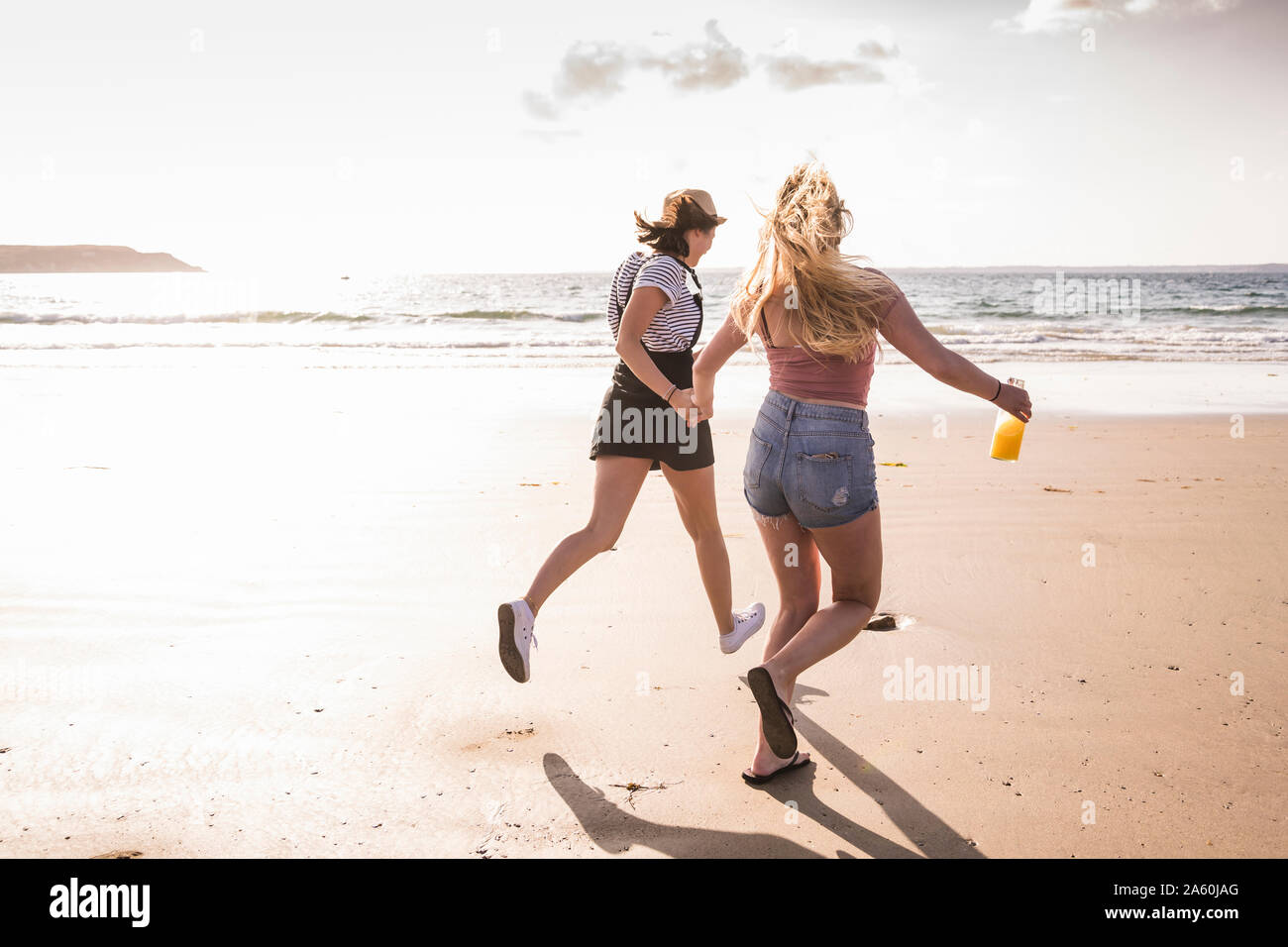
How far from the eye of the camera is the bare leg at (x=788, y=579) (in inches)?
106

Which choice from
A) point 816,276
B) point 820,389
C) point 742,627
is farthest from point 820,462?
point 742,627

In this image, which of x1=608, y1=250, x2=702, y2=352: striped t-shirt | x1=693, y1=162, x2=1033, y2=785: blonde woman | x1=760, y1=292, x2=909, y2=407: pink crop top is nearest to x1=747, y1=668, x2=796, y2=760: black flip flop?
x1=693, y1=162, x2=1033, y2=785: blonde woman

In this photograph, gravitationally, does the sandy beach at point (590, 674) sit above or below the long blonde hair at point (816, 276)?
below

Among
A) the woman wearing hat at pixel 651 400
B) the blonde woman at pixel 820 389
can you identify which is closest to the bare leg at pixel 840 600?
the blonde woman at pixel 820 389

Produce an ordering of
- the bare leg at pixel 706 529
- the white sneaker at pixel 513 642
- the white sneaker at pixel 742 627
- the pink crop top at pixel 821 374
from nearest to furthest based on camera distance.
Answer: the pink crop top at pixel 821 374 → the white sneaker at pixel 513 642 → the bare leg at pixel 706 529 → the white sneaker at pixel 742 627

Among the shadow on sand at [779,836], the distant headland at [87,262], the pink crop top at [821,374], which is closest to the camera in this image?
the shadow on sand at [779,836]

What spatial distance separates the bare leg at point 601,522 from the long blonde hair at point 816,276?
869 mm

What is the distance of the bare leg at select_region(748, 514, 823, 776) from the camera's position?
8.86 feet

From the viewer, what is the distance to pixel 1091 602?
417 cm

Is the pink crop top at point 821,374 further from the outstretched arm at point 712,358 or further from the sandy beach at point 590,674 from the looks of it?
the sandy beach at point 590,674

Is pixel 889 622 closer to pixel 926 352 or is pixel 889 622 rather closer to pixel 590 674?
pixel 590 674

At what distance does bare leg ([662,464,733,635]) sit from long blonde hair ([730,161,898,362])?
874 mm

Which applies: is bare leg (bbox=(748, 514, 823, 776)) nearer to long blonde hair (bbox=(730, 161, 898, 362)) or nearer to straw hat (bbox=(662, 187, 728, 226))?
long blonde hair (bbox=(730, 161, 898, 362))

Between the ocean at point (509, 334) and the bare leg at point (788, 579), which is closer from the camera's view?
the bare leg at point (788, 579)
